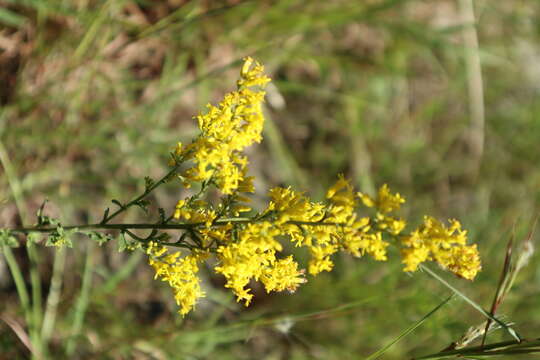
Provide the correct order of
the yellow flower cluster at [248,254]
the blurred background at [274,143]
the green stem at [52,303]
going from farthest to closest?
the blurred background at [274,143] < the green stem at [52,303] < the yellow flower cluster at [248,254]

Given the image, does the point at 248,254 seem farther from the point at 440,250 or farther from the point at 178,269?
the point at 440,250

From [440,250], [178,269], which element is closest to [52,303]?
[178,269]

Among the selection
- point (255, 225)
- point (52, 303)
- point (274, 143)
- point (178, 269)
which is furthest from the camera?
point (274, 143)

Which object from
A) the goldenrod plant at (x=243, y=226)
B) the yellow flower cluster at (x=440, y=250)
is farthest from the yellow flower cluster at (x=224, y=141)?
the yellow flower cluster at (x=440, y=250)

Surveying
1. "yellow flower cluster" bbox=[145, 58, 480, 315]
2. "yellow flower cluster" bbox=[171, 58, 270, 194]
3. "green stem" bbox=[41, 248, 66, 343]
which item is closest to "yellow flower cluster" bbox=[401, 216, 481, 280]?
"yellow flower cluster" bbox=[145, 58, 480, 315]

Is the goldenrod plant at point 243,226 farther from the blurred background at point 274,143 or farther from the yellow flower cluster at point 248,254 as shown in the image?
the blurred background at point 274,143

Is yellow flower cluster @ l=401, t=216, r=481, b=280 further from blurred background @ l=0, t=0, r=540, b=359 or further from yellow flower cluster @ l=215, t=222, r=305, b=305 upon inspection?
blurred background @ l=0, t=0, r=540, b=359
